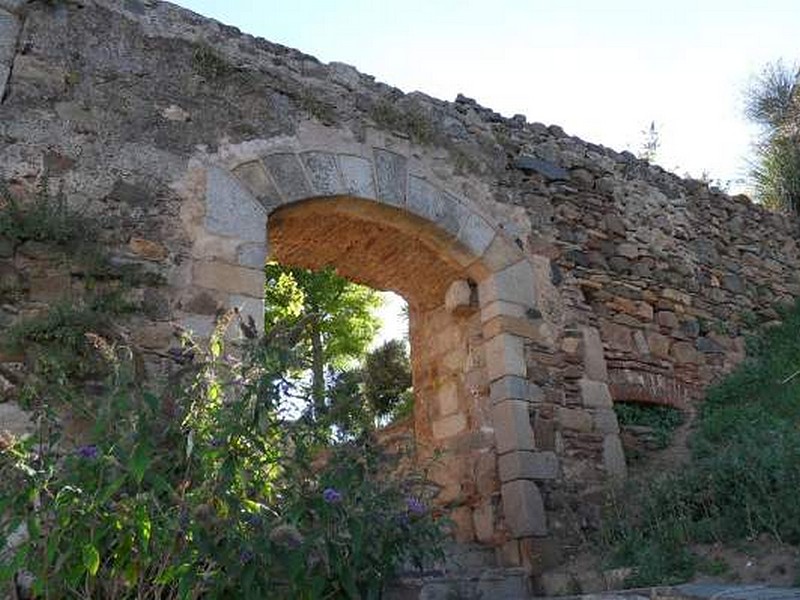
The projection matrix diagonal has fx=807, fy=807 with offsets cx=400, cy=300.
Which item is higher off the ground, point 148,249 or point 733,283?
point 733,283

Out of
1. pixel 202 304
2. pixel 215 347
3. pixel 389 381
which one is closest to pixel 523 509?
pixel 202 304

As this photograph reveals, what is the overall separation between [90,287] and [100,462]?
1.78m

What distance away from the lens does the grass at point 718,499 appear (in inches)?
146

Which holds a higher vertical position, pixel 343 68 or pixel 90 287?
pixel 343 68

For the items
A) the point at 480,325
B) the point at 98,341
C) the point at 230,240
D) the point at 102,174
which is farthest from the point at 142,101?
the point at 480,325

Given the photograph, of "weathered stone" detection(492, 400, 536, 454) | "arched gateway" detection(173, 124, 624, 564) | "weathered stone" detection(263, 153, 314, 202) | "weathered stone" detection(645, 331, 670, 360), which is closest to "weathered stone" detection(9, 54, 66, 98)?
"arched gateway" detection(173, 124, 624, 564)

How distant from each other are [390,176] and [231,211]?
47.9 inches

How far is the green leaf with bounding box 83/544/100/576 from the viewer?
2.23 metres

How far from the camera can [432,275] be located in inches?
233

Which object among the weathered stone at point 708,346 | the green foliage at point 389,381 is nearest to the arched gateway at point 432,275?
the weathered stone at point 708,346

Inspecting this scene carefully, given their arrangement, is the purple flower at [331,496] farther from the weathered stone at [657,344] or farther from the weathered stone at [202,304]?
the weathered stone at [657,344]

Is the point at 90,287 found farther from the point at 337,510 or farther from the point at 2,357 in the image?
the point at 337,510

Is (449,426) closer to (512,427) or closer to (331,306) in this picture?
(512,427)

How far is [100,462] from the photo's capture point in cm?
243
